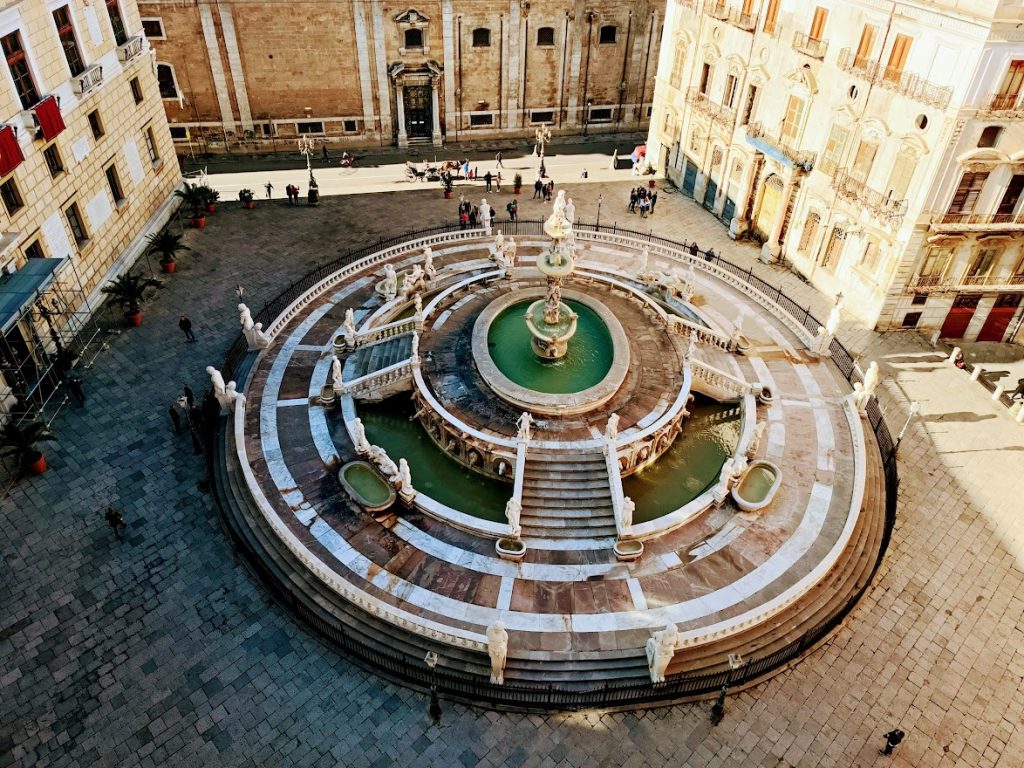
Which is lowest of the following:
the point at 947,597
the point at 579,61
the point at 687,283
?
the point at 947,597

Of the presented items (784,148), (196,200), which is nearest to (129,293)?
(196,200)

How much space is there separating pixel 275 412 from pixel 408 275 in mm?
9900

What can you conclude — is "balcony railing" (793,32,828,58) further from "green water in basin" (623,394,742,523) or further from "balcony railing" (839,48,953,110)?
"green water in basin" (623,394,742,523)

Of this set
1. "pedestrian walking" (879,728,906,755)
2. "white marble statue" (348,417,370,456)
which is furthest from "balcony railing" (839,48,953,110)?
"white marble statue" (348,417,370,456)

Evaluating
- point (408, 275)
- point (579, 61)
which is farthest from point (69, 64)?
point (579, 61)

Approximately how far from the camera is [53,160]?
30.6 metres

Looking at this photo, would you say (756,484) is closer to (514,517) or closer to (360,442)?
(514,517)

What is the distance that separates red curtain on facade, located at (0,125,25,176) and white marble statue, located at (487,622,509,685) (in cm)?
2393

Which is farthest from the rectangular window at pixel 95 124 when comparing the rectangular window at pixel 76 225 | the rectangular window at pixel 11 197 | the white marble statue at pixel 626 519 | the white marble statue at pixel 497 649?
the white marble statue at pixel 497 649

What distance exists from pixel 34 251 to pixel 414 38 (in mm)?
29010

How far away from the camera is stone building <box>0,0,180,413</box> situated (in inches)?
1070

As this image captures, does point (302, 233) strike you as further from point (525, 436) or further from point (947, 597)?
point (947, 597)

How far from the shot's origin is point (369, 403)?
2783 centimetres

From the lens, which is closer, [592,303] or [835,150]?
[592,303]
